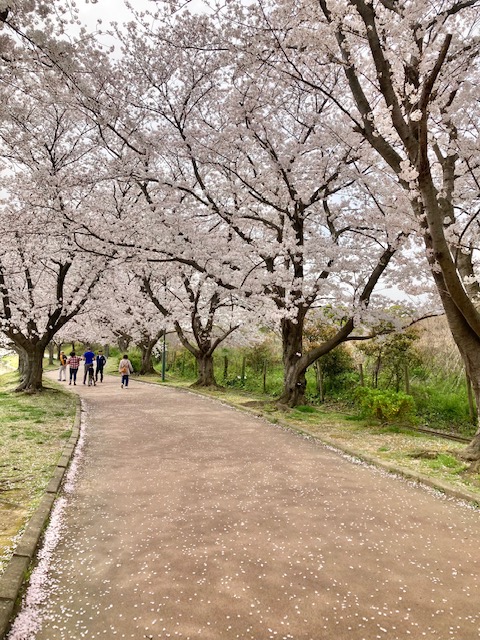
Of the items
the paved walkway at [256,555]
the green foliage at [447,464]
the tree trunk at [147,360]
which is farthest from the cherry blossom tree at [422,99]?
the tree trunk at [147,360]

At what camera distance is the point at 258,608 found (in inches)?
124

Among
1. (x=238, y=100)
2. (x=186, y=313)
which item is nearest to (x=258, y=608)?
(x=238, y=100)

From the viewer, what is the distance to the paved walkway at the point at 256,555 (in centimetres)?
299

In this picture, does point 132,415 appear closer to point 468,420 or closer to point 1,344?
point 468,420

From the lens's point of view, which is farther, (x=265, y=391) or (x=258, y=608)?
(x=265, y=391)

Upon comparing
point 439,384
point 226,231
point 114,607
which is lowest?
point 114,607

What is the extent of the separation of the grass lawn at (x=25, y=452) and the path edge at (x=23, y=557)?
95 millimetres

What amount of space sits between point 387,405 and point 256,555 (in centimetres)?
807

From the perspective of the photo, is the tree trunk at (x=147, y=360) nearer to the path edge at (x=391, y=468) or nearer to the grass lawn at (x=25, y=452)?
the grass lawn at (x=25, y=452)

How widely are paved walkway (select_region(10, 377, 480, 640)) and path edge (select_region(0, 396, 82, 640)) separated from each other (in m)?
0.18

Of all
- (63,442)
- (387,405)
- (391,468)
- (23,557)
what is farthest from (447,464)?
(63,442)

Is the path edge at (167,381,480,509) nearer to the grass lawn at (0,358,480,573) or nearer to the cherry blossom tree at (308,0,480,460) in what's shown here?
the grass lawn at (0,358,480,573)

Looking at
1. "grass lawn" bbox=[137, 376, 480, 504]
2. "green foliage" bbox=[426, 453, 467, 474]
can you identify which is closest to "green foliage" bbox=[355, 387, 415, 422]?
"grass lawn" bbox=[137, 376, 480, 504]

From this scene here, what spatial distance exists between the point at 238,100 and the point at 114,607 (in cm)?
1132
